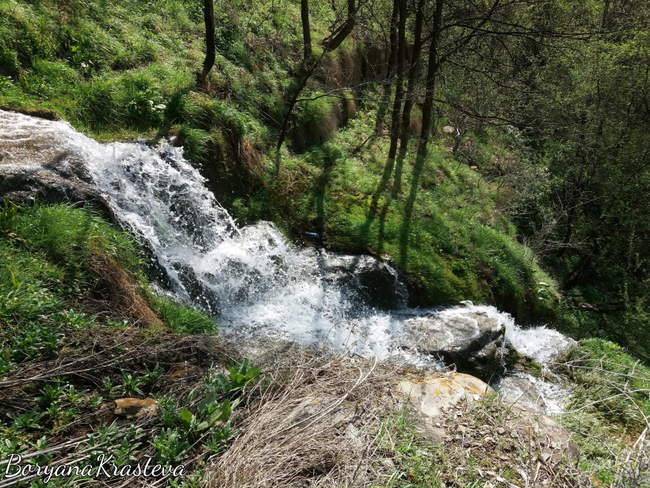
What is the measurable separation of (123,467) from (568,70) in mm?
16102

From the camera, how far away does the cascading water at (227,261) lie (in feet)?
16.4

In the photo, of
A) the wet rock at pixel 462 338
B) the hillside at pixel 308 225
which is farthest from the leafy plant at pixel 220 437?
the wet rock at pixel 462 338

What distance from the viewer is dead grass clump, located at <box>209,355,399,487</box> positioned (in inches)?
87.7

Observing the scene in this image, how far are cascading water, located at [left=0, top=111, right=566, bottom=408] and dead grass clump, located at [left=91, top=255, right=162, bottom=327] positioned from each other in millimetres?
1036

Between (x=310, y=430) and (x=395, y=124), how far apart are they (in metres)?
8.43

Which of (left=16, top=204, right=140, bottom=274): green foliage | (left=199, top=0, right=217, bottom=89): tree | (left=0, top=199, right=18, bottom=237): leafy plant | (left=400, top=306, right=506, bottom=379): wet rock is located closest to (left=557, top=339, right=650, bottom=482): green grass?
(left=400, top=306, right=506, bottom=379): wet rock

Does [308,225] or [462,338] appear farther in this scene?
[308,225]

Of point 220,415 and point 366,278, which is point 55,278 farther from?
point 366,278

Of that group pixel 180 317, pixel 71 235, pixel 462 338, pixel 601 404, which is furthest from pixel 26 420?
pixel 601 404

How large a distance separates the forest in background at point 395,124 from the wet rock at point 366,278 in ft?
0.87

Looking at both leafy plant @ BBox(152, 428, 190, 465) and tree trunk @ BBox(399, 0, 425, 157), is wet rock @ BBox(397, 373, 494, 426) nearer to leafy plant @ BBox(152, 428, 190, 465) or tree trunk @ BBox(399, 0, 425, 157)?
leafy plant @ BBox(152, 428, 190, 465)

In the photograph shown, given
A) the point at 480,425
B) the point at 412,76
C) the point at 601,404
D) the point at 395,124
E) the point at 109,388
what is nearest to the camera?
the point at 109,388

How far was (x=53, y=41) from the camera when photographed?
6297 mm

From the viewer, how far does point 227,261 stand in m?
5.87
